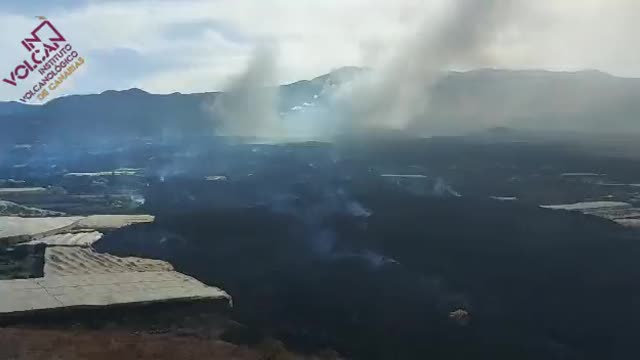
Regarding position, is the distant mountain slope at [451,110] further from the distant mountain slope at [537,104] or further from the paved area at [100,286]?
the paved area at [100,286]

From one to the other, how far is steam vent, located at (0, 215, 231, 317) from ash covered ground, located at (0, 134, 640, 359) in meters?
1.52

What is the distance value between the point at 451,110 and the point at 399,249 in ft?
477

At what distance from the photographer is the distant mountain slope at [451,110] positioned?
17925cm

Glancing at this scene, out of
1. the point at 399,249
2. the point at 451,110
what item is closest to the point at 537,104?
the point at 451,110

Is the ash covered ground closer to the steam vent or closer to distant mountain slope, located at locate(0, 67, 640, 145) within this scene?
the steam vent

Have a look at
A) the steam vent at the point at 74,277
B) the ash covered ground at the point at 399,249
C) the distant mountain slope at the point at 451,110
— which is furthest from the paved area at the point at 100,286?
the distant mountain slope at the point at 451,110

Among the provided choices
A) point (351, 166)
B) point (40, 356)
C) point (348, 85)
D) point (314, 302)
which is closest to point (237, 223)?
point (314, 302)

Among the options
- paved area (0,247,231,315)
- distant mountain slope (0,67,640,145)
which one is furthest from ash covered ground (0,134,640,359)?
distant mountain slope (0,67,640,145)

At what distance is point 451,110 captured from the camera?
183 metres

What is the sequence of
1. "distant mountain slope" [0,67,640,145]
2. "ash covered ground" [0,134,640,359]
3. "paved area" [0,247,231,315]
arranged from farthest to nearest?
"distant mountain slope" [0,67,640,145]
"paved area" [0,247,231,315]
"ash covered ground" [0,134,640,359]

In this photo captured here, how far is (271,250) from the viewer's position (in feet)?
139

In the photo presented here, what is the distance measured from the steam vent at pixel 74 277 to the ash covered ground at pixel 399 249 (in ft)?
4.99

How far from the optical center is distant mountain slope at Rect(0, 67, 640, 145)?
588ft

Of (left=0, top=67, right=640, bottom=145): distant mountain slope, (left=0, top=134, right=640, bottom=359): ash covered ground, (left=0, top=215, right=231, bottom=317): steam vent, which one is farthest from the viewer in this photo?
(left=0, top=67, right=640, bottom=145): distant mountain slope
